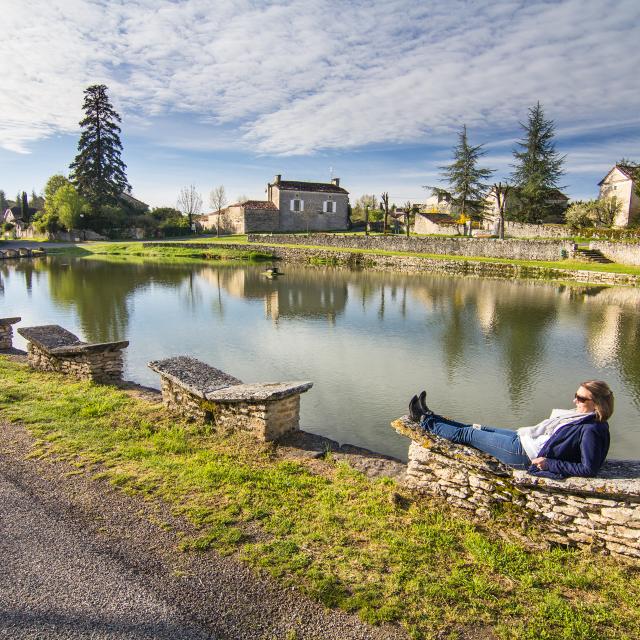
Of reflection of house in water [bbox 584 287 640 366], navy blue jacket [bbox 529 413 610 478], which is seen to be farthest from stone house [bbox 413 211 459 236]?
navy blue jacket [bbox 529 413 610 478]

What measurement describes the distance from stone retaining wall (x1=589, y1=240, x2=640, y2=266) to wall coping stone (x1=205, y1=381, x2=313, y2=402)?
37.2m

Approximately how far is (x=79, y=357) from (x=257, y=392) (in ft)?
14.9

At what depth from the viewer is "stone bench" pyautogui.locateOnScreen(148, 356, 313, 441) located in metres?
6.27

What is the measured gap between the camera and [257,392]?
628 centimetres

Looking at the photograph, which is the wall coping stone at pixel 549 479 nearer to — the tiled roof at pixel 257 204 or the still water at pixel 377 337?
the still water at pixel 377 337

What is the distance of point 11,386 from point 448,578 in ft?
25.8

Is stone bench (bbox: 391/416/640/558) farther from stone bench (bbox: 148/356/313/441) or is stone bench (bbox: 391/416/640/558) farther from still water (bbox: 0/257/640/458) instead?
still water (bbox: 0/257/640/458)

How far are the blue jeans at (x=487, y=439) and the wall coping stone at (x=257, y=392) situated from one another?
72.8 inches

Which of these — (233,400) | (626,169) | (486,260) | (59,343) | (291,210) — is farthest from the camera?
(291,210)

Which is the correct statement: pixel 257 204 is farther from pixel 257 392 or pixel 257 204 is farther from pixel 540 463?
pixel 540 463

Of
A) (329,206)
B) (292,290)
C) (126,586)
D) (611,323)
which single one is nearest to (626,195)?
(329,206)

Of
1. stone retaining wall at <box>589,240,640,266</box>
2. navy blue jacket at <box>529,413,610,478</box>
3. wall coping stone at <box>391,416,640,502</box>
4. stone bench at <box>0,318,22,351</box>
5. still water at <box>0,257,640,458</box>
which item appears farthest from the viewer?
stone retaining wall at <box>589,240,640,266</box>

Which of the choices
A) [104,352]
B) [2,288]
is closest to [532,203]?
[2,288]

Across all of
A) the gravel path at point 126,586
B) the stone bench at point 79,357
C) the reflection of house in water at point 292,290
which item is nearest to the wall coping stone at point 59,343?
the stone bench at point 79,357
